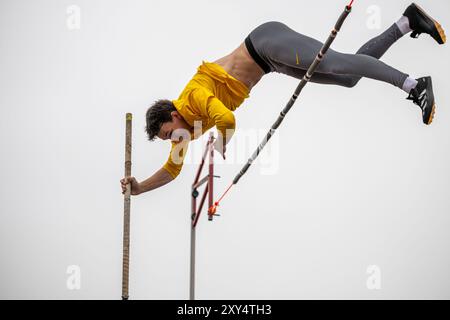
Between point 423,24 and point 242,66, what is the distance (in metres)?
1.38

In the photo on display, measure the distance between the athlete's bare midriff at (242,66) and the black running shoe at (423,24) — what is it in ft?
3.89

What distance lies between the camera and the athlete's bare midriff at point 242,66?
5.64m

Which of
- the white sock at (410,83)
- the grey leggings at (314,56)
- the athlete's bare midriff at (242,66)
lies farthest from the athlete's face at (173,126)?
the white sock at (410,83)

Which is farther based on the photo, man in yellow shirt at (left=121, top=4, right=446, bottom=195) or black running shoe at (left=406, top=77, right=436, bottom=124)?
man in yellow shirt at (left=121, top=4, right=446, bottom=195)

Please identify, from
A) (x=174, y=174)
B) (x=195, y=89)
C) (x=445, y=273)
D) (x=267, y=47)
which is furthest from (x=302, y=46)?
(x=445, y=273)

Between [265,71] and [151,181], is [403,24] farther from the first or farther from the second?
[151,181]

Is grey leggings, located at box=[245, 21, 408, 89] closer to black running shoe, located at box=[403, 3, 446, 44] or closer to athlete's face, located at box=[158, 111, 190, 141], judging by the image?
black running shoe, located at box=[403, 3, 446, 44]

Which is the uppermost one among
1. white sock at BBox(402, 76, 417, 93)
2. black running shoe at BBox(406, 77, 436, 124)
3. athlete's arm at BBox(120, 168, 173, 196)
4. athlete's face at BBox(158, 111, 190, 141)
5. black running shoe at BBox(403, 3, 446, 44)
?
black running shoe at BBox(403, 3, 446, 44)

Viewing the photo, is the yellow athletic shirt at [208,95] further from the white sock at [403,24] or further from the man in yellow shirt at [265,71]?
the white sock at [403,24]

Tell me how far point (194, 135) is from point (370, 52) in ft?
5.09

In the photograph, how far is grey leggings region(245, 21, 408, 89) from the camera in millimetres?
5016

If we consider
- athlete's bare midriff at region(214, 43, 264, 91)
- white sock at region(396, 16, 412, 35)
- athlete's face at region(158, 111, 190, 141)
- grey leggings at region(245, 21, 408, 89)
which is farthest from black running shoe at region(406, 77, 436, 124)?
athlete's face at region(158, 111, 190, 141)

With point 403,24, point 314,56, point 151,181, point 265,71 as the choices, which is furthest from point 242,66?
point 151,181
